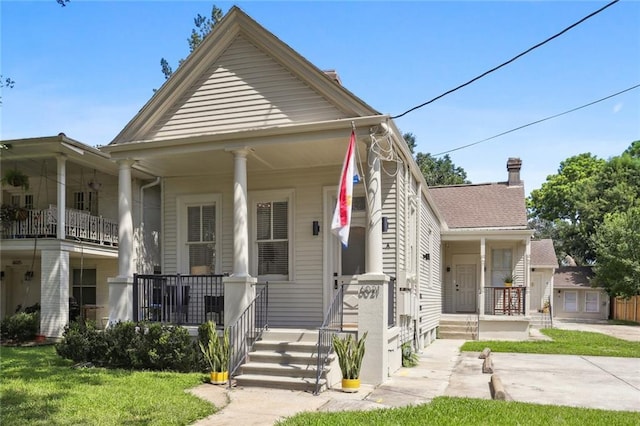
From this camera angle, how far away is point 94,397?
6707 mm

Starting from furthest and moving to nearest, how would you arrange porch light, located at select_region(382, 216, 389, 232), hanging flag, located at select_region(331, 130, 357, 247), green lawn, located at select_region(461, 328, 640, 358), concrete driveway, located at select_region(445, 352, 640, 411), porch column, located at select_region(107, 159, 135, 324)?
1. green lawn, located at select_region(461, 328, 640, 358)
2. porch column, located at select_region(107, 159, 135, 324)
3. porch light, located at select_region(382, 216, 389, 232)
4. hanging flag, located at select_region(331, 130, 357, 247)
5. concrete driveway, located at select_region(445, 352, 640, 411)

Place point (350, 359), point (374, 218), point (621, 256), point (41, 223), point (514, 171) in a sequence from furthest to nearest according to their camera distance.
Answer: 1. point (621, 256)
2. point (514, 171)
3. point (41, 223)
4. point (374, 218)
5. point (350, 359)

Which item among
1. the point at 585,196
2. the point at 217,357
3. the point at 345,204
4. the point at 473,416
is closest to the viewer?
the point at 473,416

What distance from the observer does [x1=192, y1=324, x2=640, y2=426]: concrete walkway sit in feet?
21.5

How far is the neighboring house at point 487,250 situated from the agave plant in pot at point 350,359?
1086 cm

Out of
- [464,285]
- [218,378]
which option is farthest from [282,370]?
[464,285]

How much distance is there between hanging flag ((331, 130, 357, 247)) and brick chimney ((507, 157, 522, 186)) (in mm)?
16990

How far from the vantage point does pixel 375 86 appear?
10.8 m

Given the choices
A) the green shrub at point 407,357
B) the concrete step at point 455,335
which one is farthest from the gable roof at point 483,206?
the green shrub at point 407,357

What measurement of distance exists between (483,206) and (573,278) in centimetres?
1649

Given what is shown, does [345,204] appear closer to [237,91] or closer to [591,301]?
[237,91]

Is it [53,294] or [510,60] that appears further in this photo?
[53,294]

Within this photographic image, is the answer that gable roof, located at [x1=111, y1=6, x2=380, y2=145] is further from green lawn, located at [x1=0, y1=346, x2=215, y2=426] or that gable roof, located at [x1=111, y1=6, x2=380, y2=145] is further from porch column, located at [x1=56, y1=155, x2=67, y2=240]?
porch column, located at [x1=56, y1=155, x2=67, y2=240]

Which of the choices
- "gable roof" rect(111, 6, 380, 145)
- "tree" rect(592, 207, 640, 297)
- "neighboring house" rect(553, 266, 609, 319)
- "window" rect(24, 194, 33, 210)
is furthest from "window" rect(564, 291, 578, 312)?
"window" rect(24, 194, 33, 210)
